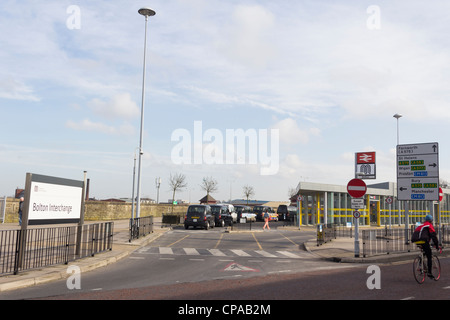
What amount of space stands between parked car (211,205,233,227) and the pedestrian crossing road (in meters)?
16.9

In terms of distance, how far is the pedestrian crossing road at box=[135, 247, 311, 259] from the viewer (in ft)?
55.4

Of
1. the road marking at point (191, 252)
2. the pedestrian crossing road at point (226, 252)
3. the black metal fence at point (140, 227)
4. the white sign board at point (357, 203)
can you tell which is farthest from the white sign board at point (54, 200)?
the white sign board at point (357, 203)

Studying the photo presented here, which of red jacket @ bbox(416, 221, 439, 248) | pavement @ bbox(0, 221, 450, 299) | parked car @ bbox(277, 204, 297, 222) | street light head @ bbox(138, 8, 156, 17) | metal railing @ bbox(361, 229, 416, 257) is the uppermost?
street light head @ bbox(138, 8, 156, 17)

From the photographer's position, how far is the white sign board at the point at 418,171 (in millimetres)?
20281

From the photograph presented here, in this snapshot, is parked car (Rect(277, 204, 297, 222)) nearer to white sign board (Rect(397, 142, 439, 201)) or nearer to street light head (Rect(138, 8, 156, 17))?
white sign board (Rect(397, 142, 439, 201))

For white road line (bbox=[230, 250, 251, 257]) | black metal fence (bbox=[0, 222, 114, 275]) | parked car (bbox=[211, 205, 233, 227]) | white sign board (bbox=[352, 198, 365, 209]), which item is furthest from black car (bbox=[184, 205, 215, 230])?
white sign board (bbox=[352, 198, 365, 209])

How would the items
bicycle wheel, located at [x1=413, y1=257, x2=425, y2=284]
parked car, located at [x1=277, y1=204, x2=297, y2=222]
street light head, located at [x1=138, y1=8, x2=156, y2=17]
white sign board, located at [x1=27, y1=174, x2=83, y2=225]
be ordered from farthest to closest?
parked car, located at [x1=277, y1=204, x2=297, y2=222] < street light head, located at [x1=138, y1=8, x2=156, y2=17] < white sign board, located at [x1=27, y1=174, x2=83, y2=225] < bicycle wheel, located at [x1=413, y1=257, x2=425, y2=284]

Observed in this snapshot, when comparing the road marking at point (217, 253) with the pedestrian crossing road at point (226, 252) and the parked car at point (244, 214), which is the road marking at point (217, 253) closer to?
the pedestrian crossing road at point (226, 252)

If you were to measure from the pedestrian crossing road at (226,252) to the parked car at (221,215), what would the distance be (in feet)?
55.4
